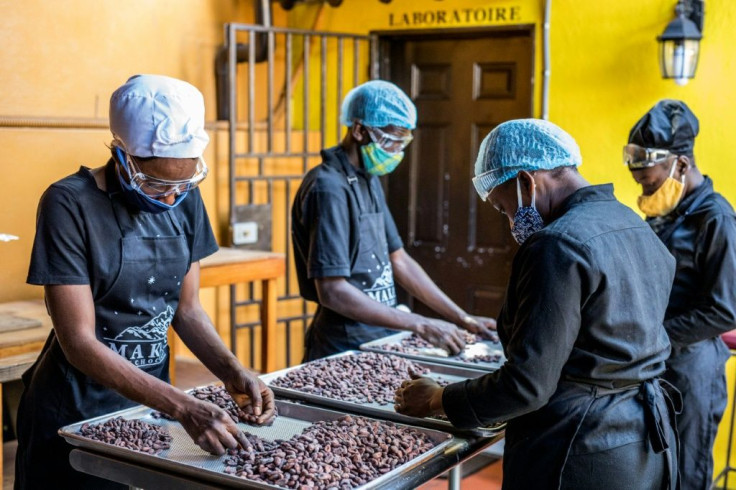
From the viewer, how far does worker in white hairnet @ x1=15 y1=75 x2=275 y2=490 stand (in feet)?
6.93

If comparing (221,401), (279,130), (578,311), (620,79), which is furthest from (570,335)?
(279,130)

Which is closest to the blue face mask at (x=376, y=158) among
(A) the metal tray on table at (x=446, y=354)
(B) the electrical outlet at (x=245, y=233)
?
(A) the metal tray on table at (x=446, y=354)

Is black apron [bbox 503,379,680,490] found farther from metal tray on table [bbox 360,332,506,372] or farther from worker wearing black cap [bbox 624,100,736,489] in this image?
worker wearing black cap [bbox 624,100,736,489]

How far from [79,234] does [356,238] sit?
1.16 metres

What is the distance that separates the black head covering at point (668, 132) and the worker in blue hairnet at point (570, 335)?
1.26m

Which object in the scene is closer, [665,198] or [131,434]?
[131,434]

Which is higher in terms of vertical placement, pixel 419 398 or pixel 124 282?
pixel 124 282

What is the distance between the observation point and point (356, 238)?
311 cm

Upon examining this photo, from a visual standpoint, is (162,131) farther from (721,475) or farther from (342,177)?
(721,475)

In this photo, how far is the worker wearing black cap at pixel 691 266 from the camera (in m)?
3.05

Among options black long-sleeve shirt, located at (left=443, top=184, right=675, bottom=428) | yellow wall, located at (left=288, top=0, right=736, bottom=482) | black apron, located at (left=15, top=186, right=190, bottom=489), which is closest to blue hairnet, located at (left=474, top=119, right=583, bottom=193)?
black long-sleeve shirt, located at (left=443, top=184, right=675, bottom=428)

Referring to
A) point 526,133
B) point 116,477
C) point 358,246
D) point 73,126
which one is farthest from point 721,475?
point 73,126

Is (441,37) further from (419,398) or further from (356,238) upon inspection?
(419,398)

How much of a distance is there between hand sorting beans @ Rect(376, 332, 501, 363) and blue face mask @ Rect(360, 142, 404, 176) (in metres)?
0.64
